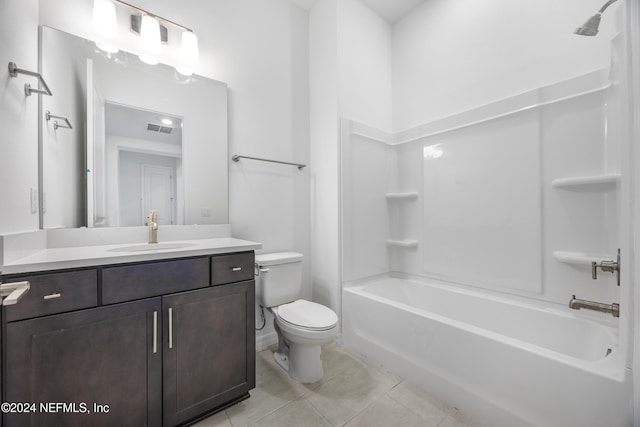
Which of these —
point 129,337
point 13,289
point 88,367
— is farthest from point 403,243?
point 13,289

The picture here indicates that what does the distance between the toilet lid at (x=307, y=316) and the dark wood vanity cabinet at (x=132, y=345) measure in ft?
1.00

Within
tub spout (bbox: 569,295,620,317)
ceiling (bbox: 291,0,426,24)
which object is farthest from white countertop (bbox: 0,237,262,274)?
ceiling (bbox: 291,0,426,24)

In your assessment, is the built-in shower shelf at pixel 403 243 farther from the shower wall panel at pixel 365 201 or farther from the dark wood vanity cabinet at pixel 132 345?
the dark wood vanity cabinet at pixel 132 345

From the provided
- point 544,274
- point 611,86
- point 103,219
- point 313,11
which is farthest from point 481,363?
point 313,11

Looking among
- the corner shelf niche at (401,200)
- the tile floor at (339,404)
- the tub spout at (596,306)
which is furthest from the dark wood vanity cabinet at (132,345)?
the tub spout at (596,306)

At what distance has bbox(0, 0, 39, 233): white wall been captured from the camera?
0.98 m

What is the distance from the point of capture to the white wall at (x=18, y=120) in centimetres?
98

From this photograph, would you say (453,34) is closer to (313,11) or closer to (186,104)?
(313,11)

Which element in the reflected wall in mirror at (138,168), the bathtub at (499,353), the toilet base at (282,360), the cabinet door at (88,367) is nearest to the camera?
the cabinet door at (88,367)

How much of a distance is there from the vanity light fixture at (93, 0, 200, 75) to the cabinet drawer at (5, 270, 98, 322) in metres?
1.36

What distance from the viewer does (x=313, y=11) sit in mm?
2410

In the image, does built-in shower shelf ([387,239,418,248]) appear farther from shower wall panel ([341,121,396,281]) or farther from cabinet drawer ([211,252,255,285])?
cabinet drawer ([211,252,255,285])

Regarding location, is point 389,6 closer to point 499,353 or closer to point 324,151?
point 324,151

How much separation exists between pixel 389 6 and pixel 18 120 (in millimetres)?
2835
